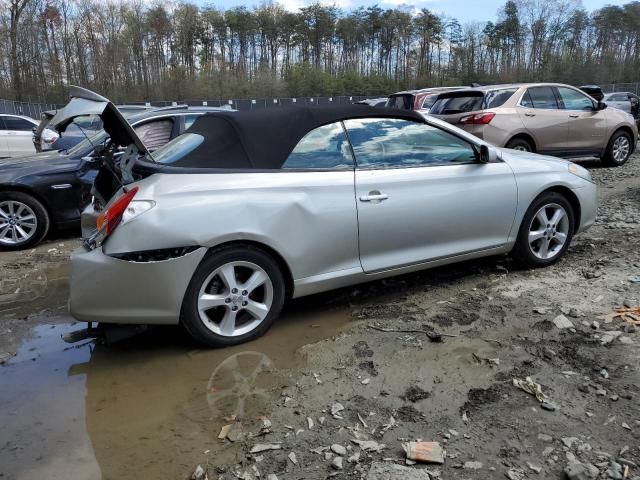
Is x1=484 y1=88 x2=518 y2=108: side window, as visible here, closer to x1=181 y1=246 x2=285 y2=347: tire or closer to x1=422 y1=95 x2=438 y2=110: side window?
x1=422 y1=95 x2=438 y2=110: side window

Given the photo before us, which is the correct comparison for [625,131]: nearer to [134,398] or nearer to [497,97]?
[497,97]

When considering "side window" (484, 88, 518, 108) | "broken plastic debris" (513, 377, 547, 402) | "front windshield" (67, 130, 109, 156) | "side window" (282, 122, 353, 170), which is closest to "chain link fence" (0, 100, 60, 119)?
"front windshield" (67, 130, 109, 156)

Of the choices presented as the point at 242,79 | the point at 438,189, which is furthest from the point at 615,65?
the point at 438,189

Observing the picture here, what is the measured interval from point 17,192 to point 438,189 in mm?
5118

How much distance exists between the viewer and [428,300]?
4.39 meters

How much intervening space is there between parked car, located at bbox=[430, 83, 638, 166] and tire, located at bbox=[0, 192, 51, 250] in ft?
22.3

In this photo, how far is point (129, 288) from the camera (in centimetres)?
337

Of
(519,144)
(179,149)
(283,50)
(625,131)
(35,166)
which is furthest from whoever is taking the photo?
(283,50)

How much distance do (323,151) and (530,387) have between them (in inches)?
81.7

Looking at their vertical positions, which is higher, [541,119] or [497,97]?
[497,97]

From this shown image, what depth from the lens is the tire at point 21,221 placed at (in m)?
6.63

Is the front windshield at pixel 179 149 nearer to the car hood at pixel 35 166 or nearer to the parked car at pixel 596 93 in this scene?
the car hood at pixel 35 166

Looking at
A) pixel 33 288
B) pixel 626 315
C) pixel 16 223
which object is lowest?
pixel 33 288

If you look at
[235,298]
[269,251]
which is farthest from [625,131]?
[235,298]
